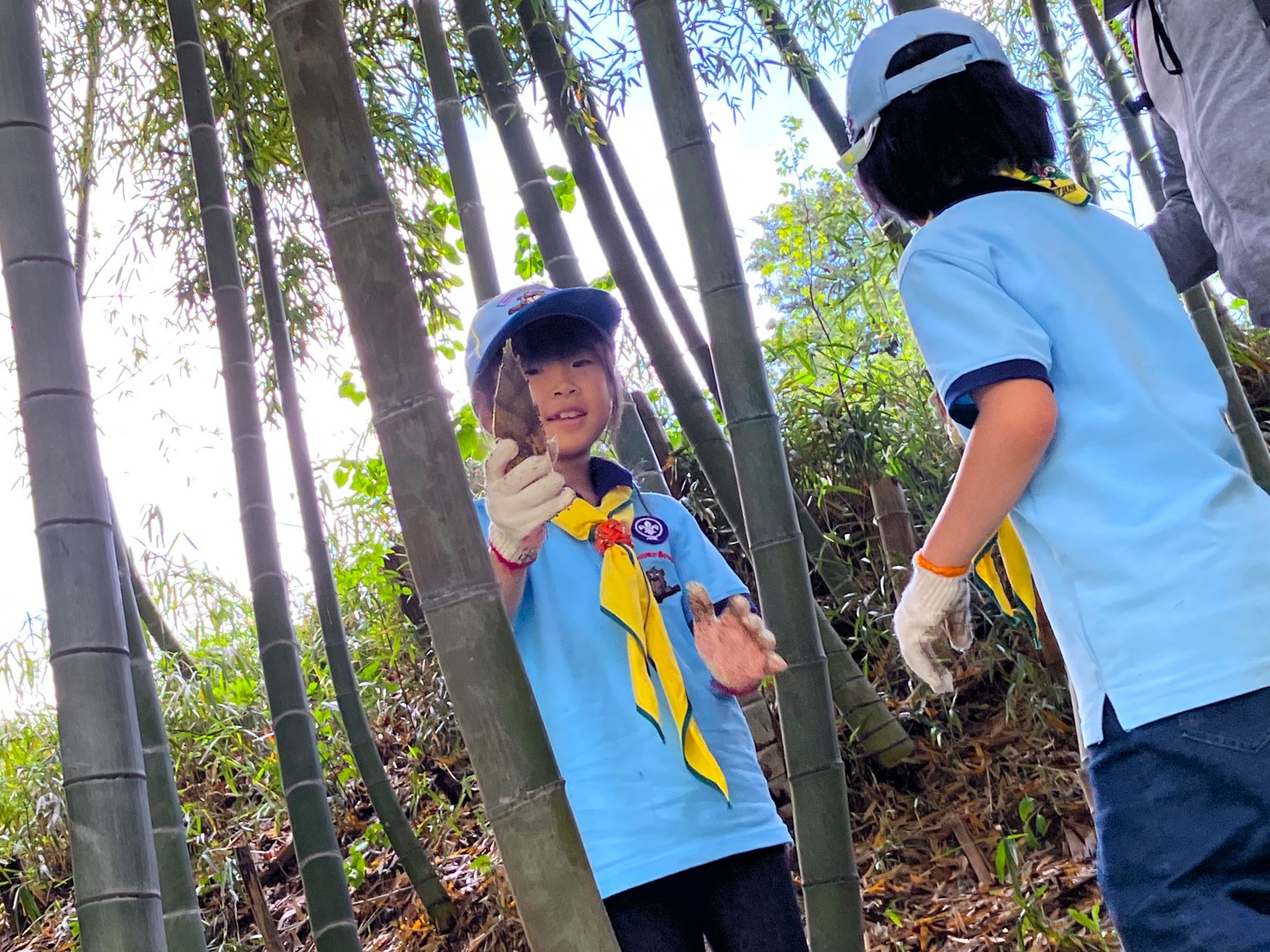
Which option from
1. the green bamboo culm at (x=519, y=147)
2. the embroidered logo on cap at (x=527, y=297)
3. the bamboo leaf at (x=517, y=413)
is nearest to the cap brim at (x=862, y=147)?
the bamboo leaf at (x=517, y=413)

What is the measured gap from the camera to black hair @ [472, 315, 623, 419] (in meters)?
1.64

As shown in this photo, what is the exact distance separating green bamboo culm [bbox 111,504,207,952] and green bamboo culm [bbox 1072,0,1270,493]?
2.26 metres

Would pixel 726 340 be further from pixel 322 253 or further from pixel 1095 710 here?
pixel 322 253

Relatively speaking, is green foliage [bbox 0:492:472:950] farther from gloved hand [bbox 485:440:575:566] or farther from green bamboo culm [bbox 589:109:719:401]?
gloved hand [bbox 485:440:575:566]

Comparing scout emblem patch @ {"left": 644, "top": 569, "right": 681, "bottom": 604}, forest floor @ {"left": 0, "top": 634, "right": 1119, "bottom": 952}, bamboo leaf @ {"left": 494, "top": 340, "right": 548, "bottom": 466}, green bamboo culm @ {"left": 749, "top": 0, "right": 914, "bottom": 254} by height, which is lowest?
forest floor @ {"left": 0, "top": 634, "right": 1119, "bottom": 952}

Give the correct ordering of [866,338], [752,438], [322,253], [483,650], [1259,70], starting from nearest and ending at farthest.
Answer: [483,650], [1259,70], [752,438], [322,253], [866,338]

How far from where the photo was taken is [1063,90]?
348 centimetres

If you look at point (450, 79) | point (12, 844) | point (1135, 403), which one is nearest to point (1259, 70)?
point (1135, 403)

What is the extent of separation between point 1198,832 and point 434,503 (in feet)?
2.30

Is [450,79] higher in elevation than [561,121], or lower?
higher

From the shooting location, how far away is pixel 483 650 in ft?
3.23

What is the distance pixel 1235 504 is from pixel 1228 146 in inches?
15.5

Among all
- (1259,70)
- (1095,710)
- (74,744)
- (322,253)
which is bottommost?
(1095,710)

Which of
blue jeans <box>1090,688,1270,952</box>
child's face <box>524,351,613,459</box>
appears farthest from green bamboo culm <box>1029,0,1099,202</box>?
blue jeans <box>1090,688,1270,952</box>
